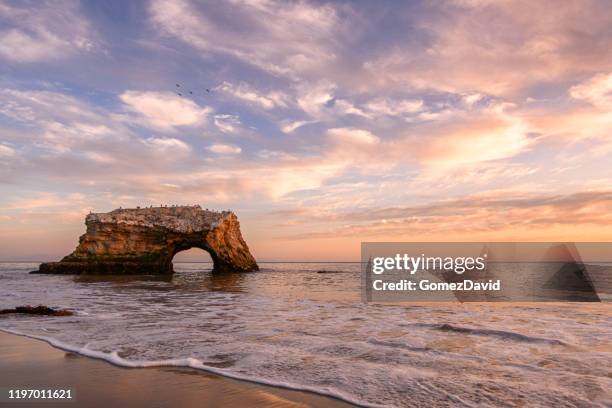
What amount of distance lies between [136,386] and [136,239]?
4158 centimetres

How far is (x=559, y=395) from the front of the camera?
4.89 metres

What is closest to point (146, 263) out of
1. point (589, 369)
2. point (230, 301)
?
point (230, 301)

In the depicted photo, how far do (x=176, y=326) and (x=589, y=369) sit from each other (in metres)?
8.09

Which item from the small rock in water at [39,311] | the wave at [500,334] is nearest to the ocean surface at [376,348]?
the wave at [500,334]

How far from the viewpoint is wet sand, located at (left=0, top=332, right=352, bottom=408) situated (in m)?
4.44

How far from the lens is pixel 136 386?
497cm

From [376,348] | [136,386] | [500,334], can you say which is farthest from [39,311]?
[500,334]

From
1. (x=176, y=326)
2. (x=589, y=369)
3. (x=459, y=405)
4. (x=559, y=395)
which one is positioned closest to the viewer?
(x=459, y=405)

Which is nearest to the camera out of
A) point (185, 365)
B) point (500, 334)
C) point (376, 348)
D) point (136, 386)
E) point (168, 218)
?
point (136, 386)

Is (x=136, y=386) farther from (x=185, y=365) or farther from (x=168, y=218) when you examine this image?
(x=168, y=218)

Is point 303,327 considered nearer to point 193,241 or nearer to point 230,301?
point 230,301

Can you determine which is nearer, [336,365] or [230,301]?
[336,365]

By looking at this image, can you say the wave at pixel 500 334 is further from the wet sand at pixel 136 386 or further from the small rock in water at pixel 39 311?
the small rock in water at pixel 39 311

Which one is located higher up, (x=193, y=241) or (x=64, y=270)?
(x=193, y=241)
